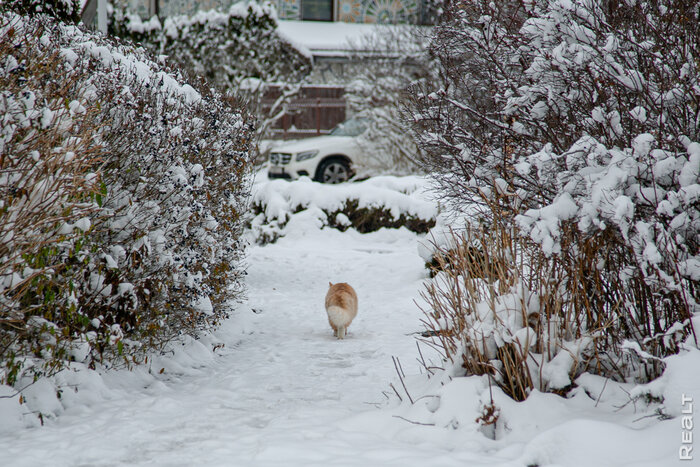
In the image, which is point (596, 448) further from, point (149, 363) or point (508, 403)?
point (149, 363)

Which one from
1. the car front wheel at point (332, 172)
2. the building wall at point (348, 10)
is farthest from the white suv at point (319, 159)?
the building wall at point (348, 10)

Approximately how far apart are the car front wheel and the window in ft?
47.8

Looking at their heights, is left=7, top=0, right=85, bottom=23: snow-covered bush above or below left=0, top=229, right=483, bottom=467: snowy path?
above

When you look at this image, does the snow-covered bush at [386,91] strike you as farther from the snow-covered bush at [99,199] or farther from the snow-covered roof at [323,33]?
the snow-covered bush at [99,199]

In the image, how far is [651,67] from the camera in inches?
144

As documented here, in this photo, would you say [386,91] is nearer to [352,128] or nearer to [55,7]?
[352,128]

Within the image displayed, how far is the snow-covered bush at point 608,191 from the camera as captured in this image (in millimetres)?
3359

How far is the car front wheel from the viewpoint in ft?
55.3

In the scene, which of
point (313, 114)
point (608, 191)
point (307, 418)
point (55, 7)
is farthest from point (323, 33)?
point (608, 191)

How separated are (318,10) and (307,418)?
90.9 feet

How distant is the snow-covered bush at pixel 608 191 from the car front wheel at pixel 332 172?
1269cm

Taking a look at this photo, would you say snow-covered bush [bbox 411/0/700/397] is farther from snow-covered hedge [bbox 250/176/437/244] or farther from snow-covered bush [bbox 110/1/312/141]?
snow-covered bush [bbox 110/1/312/141]

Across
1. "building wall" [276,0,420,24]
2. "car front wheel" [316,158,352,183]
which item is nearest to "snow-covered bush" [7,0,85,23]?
"car front wheel" [316,158,352,183]

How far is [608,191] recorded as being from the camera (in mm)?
3320
